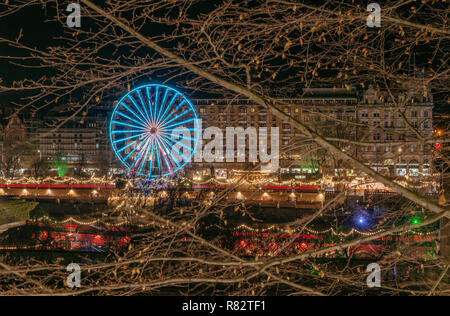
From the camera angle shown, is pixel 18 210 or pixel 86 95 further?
pixel 18 210

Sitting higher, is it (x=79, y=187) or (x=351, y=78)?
(x=351, y=78)

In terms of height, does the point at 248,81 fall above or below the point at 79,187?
above

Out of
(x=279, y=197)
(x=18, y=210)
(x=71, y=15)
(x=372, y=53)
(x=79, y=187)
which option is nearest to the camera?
(x=71, y=15)

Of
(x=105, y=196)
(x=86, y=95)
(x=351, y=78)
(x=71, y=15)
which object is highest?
(x=71, y=15)

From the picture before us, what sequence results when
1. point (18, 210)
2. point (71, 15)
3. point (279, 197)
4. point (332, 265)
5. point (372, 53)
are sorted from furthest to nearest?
point (279, 197)
point (18, 210)
point (332, 265)
point (372, 53)
point (71, 15)

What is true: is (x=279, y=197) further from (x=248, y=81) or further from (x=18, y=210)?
(x=248, y=81)
